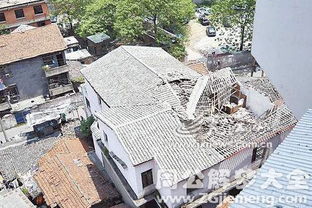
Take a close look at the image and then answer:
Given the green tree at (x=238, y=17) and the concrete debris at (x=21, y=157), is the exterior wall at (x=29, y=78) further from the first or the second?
the green tree at (x=238, y=17)

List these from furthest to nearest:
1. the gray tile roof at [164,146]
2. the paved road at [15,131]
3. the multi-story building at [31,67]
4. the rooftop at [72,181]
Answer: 1. the multi-story building at [31,67]
2. the paved road at [15,131]
3. the rooftop at [72,181]
4. the gray tile roof at [164,146]

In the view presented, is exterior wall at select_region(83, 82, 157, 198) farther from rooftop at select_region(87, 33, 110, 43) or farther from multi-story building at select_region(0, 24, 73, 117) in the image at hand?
rooftop at select_region(87, 33, 110, 43)

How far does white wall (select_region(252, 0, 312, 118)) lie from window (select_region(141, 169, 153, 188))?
9.03m

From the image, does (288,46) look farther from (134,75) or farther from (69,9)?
(69,9)

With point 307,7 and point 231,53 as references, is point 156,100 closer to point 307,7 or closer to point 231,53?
point 307,7

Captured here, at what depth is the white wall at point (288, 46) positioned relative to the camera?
1786 centimetres

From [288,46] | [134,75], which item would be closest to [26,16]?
[134,75]

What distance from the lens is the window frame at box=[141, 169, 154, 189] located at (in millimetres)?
20156

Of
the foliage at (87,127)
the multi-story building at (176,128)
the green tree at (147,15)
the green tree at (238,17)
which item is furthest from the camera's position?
the green tree at (238,17)

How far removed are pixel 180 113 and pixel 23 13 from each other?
40.7m

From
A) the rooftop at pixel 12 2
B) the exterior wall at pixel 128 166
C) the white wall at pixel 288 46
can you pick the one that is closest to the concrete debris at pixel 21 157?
the exterior wall at pixel 128 166

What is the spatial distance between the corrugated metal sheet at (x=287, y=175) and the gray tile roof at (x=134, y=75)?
1142 centimetres

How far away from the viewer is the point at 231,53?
46.3 meters

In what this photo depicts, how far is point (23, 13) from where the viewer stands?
174 ft
